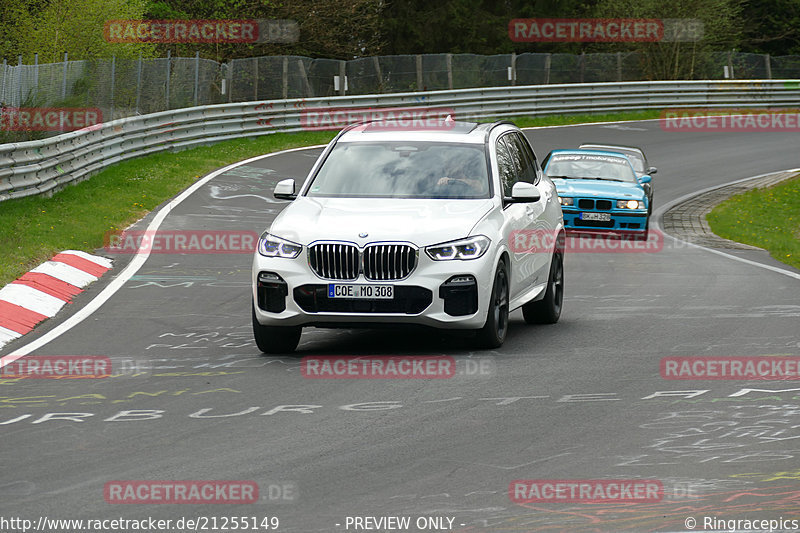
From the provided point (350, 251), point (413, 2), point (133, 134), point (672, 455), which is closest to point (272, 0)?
point (413, 2)

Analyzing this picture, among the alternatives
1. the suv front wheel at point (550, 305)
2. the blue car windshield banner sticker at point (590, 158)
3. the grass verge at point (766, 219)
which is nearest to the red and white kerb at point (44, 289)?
the suv front wheel at point (550, 305)

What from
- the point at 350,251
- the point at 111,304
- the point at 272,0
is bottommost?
the point at 111,304

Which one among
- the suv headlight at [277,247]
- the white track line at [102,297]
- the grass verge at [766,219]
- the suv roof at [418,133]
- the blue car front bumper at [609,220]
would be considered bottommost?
the grass verge at [766,219]

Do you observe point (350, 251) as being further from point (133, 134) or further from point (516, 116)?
point (516, 116)

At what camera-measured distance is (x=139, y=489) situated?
6570 millimetres

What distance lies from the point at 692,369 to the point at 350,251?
2.74 meters
